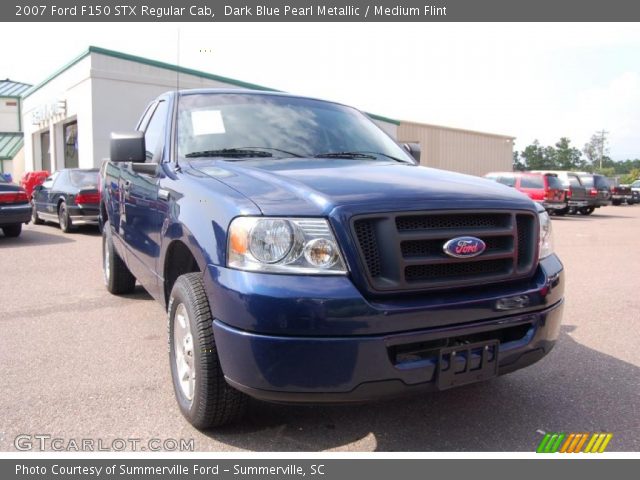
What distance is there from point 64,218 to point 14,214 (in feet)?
5.79

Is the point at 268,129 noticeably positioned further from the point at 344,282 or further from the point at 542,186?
the point at 542,186

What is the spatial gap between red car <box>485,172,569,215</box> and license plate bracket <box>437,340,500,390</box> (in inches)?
725

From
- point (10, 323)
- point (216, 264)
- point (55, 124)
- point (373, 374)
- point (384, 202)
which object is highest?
point (55, 124)

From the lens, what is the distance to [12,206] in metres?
10.7

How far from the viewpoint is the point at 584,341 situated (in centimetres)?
466

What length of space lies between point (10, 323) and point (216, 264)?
345 centimetres

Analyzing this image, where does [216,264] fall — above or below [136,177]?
below

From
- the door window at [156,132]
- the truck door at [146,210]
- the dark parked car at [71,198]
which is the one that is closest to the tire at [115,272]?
the truck door at [146,210]

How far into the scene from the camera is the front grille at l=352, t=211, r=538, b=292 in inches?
96.9

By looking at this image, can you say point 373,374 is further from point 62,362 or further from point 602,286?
point 602,286

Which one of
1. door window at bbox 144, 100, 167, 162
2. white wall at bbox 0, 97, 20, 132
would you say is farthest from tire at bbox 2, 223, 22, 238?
white wall at bbox 0, 97, 20, 132

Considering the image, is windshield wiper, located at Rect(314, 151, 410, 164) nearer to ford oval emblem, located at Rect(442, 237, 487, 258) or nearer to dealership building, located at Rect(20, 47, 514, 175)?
ford oval emblem, located at Rect(442, 237, 487, 258)
